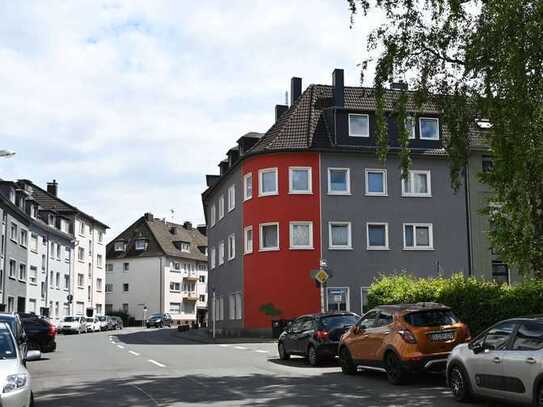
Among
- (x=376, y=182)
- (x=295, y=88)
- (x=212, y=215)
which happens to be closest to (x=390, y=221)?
(x=376, y=182)

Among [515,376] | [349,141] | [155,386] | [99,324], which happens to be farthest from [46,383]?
[99,324]

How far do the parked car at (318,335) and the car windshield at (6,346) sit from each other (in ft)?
33.8

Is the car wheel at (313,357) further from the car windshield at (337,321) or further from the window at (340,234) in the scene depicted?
the window at (340,234)

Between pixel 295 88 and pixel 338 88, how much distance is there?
5098 millimetres

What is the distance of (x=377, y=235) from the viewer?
42188 millimetres

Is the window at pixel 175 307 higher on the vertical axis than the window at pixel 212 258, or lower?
lower

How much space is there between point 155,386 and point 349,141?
96.3 feet

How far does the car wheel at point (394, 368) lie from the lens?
14.8 m

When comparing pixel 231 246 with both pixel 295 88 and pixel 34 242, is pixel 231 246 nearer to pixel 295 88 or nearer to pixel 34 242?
pixel 295 88

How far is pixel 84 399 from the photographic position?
13000 mm

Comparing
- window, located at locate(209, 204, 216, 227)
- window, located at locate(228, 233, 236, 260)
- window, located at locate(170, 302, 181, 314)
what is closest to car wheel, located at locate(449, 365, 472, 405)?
window, located at locate(228, 233, 236, 260)

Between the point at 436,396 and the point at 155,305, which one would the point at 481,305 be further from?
the point at 155,305

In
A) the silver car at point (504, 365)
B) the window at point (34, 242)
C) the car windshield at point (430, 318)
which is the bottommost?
the silver car at point (504, 365)

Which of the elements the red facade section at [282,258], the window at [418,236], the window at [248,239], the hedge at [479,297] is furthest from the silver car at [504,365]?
the window at [418,236]
